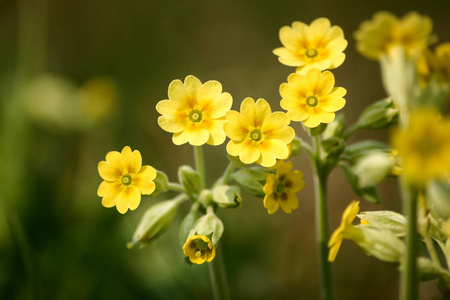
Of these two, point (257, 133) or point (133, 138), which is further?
point (133, 138)

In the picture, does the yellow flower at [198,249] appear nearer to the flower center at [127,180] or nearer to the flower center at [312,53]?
the flower center at [127,180]

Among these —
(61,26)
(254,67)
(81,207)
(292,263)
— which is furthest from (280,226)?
(61,26)

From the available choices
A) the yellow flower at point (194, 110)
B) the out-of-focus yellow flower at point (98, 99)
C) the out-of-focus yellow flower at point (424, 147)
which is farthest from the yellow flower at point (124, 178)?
the out-of-focus yellow flower at point (98, 99)

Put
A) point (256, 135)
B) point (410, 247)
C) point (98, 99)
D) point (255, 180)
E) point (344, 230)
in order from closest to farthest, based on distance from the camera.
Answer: point (410, 247) → point (344, 230) → point (256, 135) → point (255, 180) → point (98, 99)

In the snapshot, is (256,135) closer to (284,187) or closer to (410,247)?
(284,187)

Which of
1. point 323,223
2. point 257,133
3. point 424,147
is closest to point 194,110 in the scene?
point 257,133

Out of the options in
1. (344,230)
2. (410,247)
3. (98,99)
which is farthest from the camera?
(98,99)

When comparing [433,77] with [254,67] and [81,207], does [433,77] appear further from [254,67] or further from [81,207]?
[254,67]
